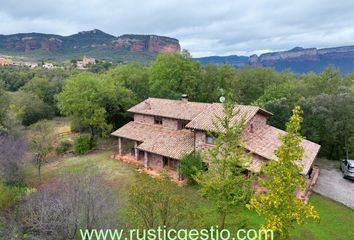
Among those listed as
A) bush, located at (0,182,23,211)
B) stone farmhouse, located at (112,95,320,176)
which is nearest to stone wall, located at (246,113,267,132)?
stone farmhouse, located at (112,95,320,176)

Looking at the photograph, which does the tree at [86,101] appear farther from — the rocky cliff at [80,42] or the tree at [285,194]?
the rocky cliff at [80,42]

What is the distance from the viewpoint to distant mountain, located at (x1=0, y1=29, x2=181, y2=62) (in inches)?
6184

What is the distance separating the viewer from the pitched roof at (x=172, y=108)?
31.0 m

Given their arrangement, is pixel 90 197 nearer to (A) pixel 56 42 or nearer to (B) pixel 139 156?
(B) pixel 139 156

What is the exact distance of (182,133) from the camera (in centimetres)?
3050

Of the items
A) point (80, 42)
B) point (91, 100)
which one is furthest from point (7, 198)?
point (80, 42)

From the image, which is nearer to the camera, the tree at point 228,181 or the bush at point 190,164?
the tree at point 228,181

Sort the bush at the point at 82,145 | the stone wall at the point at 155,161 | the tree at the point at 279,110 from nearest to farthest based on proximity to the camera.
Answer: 1. the stone wall at the point at 155,161
2. the tree at the point at 279,110
3. the bush at the point at 82,145

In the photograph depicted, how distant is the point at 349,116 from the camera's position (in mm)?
32469

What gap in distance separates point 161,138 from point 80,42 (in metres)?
153

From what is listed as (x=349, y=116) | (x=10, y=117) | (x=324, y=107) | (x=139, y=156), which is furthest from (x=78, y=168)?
(x=349, y=116)

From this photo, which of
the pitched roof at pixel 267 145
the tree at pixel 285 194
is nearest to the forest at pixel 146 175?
the tree at pixel 285 194

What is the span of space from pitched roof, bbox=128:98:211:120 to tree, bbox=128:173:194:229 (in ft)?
56.3

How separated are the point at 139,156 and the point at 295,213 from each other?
75.0 ft
